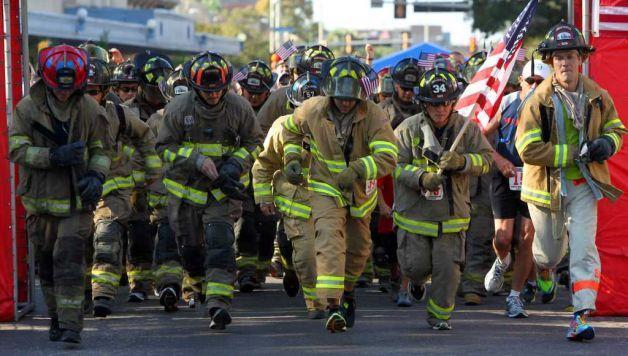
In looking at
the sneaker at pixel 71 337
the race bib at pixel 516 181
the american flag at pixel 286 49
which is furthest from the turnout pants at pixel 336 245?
the american flag at pixel 286 49

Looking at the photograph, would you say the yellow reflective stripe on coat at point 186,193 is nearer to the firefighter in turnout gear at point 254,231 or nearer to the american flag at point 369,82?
the american flag at point 369,82

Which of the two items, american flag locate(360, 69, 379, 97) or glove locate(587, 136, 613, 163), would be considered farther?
american flag locate(360, 69, 379, 97)

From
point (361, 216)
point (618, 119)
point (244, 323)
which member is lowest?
point (244, 323)

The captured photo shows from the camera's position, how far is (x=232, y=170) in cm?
1095

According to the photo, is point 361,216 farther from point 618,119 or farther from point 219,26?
point 219,26

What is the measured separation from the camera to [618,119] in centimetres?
1059

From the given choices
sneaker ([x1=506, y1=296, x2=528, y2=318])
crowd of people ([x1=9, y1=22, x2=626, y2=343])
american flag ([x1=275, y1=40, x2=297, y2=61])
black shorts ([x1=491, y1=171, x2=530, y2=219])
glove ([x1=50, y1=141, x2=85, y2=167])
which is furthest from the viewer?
american flag ([x1=275, y1=40, x2=297, y2=61])

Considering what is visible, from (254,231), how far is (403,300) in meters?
1.96

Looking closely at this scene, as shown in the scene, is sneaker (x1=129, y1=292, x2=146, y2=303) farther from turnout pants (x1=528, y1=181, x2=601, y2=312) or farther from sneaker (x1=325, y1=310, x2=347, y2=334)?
turnout pants (x1=528, y1=181, x2=601, y2=312)

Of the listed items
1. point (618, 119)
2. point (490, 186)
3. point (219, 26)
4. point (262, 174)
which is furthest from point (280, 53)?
point (219, 26)

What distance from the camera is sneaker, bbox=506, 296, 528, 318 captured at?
11.8 metres

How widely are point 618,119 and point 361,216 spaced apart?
206 cm

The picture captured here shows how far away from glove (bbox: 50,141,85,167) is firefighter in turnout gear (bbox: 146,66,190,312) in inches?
61.5

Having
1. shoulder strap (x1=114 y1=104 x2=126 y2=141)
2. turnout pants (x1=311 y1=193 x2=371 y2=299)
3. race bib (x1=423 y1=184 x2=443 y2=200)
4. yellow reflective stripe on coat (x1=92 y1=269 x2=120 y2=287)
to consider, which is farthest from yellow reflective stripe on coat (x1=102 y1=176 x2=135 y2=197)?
race bib (x1=423 y1=184 x2=443 y2=200)
